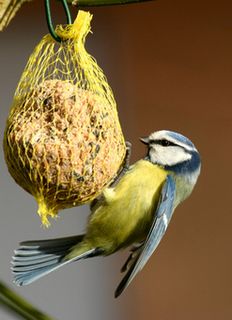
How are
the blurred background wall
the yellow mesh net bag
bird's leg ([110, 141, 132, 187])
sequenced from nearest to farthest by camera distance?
the yellow mesh net bag
bird's leg ([110, 141, 132, 187])
the blurred background wall

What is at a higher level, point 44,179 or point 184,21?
point 184,21

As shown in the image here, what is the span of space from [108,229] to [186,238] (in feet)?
5.21

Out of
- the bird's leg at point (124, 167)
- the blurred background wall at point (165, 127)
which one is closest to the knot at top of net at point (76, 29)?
the bird's leg at point (124, 167)

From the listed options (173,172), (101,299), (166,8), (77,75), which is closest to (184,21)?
(166,8)

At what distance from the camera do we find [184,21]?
3719 millimetres

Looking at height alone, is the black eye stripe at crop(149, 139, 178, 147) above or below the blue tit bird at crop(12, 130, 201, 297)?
above

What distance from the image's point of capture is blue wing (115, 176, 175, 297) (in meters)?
2.14

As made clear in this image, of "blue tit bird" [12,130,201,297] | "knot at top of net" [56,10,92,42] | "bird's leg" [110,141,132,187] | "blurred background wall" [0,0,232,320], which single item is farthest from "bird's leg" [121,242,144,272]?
"blurred background wall" [0,0,232,320]

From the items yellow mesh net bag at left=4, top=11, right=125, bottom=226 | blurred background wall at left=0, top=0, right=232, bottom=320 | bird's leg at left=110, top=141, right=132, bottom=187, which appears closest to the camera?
yellow mesh net bag at left=4, top=11, right=125, bottom=226

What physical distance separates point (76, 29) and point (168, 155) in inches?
22.7

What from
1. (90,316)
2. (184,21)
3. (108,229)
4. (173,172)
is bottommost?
(90,316)

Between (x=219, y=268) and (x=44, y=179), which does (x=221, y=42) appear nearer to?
(x=219, y=268)

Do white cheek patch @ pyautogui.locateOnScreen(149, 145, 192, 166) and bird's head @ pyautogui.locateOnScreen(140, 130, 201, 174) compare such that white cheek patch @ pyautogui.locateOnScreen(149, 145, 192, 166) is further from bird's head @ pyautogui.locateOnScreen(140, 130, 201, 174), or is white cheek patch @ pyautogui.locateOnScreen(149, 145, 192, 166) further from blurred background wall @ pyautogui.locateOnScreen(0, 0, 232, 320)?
blurred background wall @ pyautogui.locateOnScreen(0, 0, 232, 320)

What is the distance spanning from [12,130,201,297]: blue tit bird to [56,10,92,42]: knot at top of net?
47 cm
